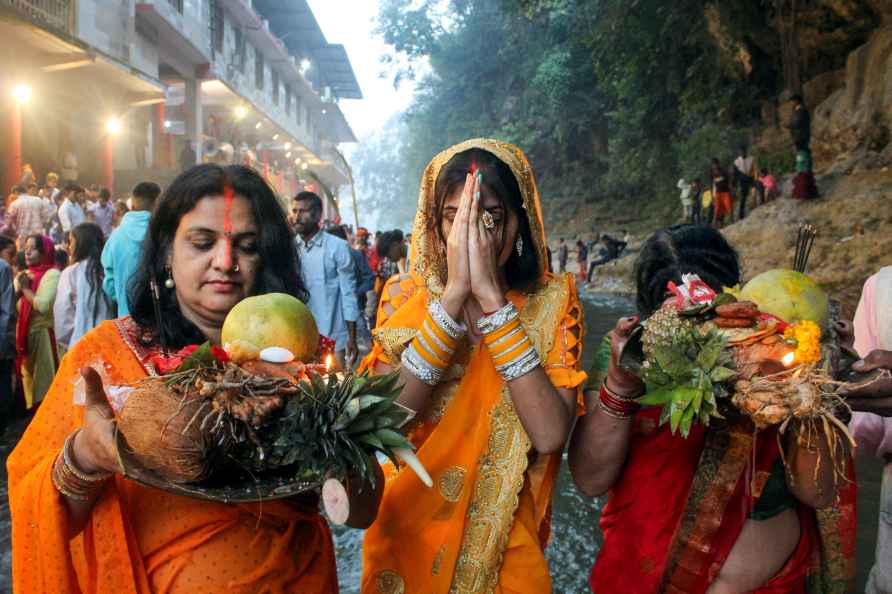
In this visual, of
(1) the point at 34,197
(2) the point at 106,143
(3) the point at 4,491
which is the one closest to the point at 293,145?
(2) the point at 106,143

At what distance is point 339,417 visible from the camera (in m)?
1.43

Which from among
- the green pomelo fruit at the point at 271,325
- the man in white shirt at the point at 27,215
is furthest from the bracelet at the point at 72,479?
the man in white shirt at the point at 27,215

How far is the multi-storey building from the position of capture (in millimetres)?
13859

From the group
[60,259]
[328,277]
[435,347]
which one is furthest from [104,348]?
[60,259]

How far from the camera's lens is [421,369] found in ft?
6.85

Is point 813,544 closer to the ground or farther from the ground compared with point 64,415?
closer to the ground

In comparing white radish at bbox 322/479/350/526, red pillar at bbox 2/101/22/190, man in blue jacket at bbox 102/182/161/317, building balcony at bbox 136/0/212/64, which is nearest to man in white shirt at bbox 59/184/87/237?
red pillar at bbox 2/101/22/190

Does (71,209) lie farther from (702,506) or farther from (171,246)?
(702,506)

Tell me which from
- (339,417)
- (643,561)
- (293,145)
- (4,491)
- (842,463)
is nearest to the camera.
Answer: (339,417)

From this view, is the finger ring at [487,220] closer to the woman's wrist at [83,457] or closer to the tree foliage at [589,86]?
the woman's wrist at [83,457]

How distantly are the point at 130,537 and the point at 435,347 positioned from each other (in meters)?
0.92

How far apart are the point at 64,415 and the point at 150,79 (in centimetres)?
1757

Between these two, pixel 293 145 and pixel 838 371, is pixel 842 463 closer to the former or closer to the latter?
pixel 838 371

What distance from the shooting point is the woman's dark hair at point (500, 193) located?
2.27 meters
